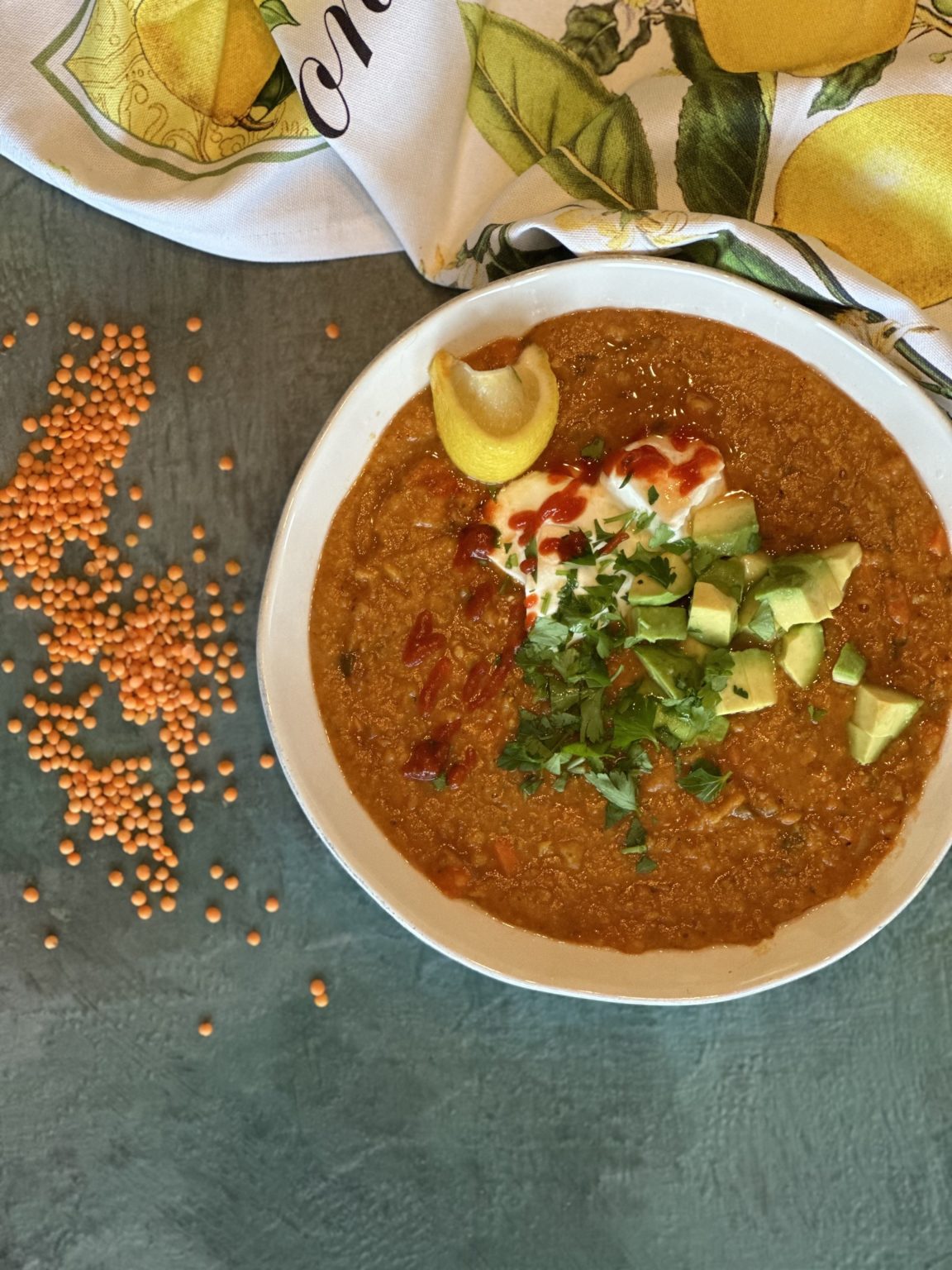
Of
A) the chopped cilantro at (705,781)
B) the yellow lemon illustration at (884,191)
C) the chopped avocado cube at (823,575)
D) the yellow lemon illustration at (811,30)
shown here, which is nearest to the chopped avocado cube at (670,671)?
the chopped cilantro at (705,781)

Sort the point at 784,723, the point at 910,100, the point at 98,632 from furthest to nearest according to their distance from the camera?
the point at 98,632 → the point at 784,723 → the point at 910,100

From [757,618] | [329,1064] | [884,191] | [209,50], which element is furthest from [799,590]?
[209,50]

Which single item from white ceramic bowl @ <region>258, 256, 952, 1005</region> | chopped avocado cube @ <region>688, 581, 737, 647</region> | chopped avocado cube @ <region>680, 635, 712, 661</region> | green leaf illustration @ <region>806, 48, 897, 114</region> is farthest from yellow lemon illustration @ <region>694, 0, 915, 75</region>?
chopped avocado cube @ <region>680, 635, 712, 661</region>

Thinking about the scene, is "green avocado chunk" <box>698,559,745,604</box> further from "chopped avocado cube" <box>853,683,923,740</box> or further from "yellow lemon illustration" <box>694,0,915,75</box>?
"yellow lemon illustration" <box>694,0,915,75</box>

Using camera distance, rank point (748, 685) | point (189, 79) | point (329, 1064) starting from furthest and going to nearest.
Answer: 1. point (329, 1064)
2. point (189, 79)
3. point (748, 685)

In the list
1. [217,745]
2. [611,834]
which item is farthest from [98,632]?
[611,834]

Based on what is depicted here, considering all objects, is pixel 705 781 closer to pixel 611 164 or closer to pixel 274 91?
pixel 611 164

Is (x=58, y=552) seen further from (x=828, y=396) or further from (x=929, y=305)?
(x=929, y=305)
